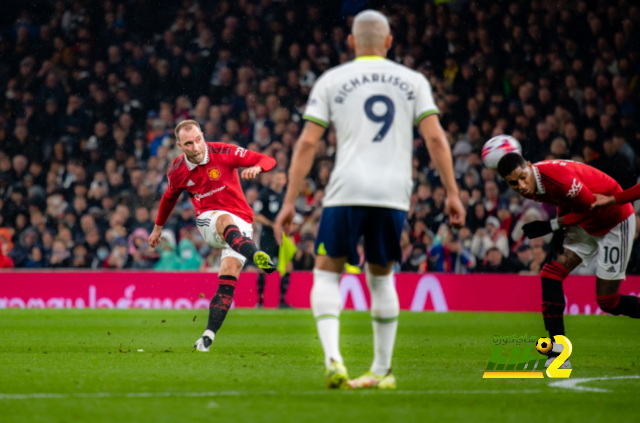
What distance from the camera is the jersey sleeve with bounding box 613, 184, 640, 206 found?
20.9 feet

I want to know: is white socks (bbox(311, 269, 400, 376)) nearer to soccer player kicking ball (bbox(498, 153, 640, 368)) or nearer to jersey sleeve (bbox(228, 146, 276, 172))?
soccer player kicking ball (bbox(498, 153, 640, 368))

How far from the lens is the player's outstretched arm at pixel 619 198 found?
6.38m

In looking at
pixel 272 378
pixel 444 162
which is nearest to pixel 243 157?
pixel 272 378

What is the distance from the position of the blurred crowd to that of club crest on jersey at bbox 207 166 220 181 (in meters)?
6.73

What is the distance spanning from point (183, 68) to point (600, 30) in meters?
8.83

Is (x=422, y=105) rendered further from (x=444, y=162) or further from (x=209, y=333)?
(x=209, y=333)

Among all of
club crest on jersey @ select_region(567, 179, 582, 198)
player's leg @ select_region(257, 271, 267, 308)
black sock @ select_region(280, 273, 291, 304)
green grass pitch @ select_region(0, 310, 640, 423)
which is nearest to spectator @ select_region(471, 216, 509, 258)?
black sock @ select_region(280, 273, 291, 304)

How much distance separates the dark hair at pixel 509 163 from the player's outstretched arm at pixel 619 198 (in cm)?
69

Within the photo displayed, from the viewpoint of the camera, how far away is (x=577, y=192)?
631 cm

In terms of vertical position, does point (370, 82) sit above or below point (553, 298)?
above

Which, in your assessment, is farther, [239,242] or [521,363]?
[239,242]

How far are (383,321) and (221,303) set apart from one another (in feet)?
9.37

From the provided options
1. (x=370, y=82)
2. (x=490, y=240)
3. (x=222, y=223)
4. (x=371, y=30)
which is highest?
(x=371, y=30)

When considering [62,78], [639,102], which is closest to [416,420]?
[639,102]
